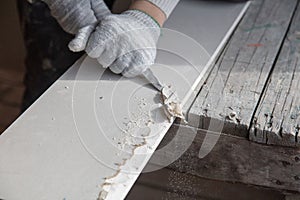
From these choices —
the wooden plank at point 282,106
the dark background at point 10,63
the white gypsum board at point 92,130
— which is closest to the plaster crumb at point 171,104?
the white gypsum board at point 92,130

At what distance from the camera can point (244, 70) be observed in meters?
1.11

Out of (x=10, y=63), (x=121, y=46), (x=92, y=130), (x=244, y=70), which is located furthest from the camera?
(x=10, y=63)

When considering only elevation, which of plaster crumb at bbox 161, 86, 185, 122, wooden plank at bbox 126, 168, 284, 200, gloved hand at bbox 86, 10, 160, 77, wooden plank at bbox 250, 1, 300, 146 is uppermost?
gloved hand at bbox 86, 10, 160, 77

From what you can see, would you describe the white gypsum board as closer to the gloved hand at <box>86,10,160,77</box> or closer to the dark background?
the gloved hand at <box>86,10,160,77</box>

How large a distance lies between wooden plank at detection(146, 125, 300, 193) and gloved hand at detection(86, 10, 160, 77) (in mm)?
147

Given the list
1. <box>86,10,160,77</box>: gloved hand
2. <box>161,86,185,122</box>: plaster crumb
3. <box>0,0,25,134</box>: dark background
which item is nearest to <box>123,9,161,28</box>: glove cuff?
<box>86,10,160,77</box>: gloved hand

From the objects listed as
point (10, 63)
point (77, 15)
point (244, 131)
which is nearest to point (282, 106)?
point (244, 131)

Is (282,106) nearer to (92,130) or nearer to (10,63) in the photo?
(92,130)

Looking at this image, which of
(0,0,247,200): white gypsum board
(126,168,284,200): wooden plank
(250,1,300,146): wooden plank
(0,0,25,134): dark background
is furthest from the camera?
(0,0,25,134): dark background

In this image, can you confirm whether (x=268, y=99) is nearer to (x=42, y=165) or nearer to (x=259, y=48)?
(x=259, y=48)

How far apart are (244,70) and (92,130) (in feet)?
1.24

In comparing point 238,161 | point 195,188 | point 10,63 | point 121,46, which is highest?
point 121,46

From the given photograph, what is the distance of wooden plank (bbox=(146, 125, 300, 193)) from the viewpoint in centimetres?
98

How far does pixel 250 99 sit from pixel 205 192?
22 centimetres
